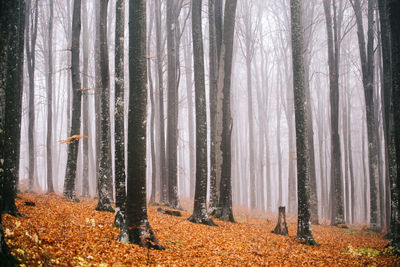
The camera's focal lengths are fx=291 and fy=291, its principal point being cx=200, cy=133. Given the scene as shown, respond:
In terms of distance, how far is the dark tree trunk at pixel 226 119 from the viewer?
11883 mm

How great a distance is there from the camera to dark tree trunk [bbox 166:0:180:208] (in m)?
14.1

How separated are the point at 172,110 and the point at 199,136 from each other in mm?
5369

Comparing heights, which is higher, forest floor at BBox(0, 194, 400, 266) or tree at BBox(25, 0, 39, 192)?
tree at BBox(25, 0, 39, 192)

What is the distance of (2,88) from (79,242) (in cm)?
326

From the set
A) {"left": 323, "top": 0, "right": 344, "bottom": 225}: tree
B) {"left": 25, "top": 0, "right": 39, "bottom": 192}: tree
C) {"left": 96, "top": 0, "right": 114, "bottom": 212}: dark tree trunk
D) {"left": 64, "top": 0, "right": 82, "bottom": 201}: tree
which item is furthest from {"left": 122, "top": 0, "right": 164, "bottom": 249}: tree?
{"left": 323, "top": 0, "right": 344, "bottom": 225}: tree

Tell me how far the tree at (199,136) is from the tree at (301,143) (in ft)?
10.0

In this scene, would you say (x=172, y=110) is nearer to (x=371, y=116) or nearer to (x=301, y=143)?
(x=301, y=143)

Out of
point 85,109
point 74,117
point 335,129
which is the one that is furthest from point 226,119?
point 85,109

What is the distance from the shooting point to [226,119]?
12.2 metres

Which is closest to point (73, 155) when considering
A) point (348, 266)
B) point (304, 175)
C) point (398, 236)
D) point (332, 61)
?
point (304, 175)

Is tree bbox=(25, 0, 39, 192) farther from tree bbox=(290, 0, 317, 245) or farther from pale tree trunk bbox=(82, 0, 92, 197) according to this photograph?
tree bbox=(290, 0, 317, 245)

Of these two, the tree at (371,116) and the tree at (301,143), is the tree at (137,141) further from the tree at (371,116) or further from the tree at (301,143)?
the tree at (371,116)

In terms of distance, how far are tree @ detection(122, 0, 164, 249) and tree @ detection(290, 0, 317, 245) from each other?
4934 millimetres

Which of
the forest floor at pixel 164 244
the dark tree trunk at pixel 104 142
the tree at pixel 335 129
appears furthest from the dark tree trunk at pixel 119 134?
the tree at pixel 335 129
